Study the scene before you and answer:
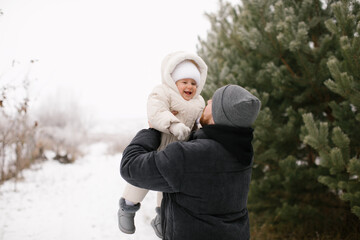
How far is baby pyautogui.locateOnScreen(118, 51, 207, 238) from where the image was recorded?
1.47 meters

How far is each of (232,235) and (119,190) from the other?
4.80 m

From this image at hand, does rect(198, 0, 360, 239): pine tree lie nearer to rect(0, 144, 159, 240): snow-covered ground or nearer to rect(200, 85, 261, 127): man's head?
rect(200, 85, 261, 127): man's head

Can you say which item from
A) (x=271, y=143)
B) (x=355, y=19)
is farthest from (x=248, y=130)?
(x=271, y=143)

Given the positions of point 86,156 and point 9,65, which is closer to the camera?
point 9,65

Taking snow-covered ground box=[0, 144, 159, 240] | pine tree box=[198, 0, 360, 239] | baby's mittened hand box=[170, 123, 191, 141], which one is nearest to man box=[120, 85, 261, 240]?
baby's mittened hand box=[170, 123, 191, 141]

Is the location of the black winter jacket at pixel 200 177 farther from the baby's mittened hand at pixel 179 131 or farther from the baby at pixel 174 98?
the baby at pixel 174 98

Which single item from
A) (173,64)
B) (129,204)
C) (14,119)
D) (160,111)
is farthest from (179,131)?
(14,119)

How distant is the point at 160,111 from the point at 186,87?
0.92ft

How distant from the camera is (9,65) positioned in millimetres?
3236

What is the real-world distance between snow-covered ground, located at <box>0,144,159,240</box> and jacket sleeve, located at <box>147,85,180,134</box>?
108 inches

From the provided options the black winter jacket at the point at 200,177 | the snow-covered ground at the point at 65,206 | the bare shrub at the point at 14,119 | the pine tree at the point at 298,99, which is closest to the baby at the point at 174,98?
the black winter jacket at the point at 200,177

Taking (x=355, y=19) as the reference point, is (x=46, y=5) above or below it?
above

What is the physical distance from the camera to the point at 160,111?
4.61 feet

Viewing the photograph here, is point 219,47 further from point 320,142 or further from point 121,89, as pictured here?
point 121,89
